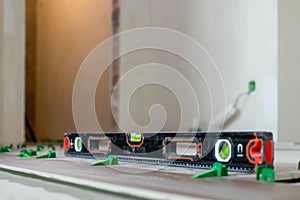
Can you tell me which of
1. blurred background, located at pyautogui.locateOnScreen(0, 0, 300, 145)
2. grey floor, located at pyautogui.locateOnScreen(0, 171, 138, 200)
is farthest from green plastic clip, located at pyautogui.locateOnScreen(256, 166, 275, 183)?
blurred background, located at pyautogui.locateOnScreen(0, 0, 300, 145)

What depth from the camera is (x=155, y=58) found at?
3.58 m

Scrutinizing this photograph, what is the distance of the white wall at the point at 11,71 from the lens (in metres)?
2.76

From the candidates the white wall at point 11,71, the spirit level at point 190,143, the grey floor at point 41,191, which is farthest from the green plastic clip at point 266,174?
the white wall at point 11,71

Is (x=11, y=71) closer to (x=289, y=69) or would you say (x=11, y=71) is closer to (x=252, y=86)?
(x=252, y=86)

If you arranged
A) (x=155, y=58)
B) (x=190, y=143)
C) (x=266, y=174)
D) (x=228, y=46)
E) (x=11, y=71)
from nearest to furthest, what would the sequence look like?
1. (x=266, y=174)
2. (x=190, y=143)
3. (x=11, y=71)
4. (x=228, y=46)
5. (x=155, y=58)

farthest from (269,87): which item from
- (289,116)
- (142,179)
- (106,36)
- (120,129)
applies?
(142,179)

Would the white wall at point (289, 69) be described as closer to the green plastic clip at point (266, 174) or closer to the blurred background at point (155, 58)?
the blurred background at point (155, 58)

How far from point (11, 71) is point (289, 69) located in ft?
5.58

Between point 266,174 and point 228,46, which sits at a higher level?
point 228,46

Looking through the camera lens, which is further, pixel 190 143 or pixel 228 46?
pixel 228 46

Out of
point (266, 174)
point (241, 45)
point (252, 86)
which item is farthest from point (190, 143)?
point (241, 45)

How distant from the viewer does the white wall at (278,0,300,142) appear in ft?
9.42

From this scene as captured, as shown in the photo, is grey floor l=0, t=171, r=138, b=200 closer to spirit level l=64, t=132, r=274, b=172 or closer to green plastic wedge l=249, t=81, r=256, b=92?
spirit level l=64, t=132, r=274, b=172

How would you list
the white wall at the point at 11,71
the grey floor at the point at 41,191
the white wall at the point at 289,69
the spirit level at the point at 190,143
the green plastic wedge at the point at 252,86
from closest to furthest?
the grey floor at the point at 41,191 < the spirit level at the point at 190,143 < the white wall at the point at 11,71 < the white wall at the point at 289,69 < the green plastic wedge at the point at 252,86
